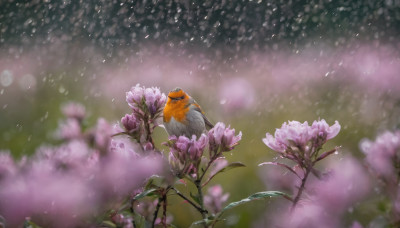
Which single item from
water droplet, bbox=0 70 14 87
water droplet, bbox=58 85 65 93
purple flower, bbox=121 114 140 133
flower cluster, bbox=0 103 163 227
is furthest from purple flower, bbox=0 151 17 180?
water droplet, bbox=0 70 14 87

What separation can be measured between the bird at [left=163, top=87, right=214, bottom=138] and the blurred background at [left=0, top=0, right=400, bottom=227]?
16cm

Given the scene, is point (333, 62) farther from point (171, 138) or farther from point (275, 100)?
point (171, 138)

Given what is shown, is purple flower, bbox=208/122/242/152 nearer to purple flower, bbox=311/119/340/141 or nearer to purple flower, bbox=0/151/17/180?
purple flower, bbox=311/119/340/141

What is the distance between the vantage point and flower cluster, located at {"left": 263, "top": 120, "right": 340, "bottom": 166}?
1.45ft

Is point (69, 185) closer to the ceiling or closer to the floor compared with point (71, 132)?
closer to the floor

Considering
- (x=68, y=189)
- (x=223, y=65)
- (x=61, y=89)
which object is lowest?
(x=68, y=189)

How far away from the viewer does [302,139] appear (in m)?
0.44

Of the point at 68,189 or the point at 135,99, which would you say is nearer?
the point at 68,189

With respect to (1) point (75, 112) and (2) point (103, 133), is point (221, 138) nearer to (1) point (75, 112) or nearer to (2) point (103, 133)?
(2) point (103, 133)

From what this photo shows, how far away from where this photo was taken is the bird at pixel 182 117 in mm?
583

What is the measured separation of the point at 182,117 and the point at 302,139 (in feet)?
0.63

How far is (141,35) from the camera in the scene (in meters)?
4.01


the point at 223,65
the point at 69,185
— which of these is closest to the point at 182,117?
the point at 69,185

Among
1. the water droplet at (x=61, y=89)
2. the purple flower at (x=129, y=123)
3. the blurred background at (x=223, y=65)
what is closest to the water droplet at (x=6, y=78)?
the blurred background at (x=223, y=65)
